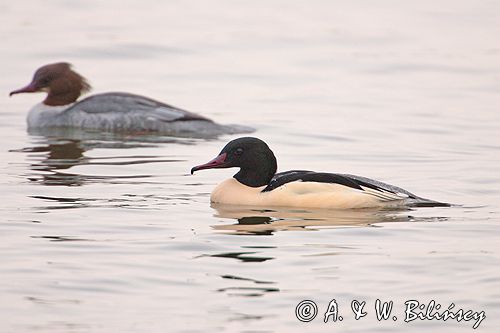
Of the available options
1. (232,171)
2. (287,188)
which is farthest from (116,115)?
(287,188)

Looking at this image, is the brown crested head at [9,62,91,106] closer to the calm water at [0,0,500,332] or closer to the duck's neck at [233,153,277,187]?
the calm water at [0,0,500,332]

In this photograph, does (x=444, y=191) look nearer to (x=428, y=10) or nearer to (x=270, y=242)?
(x=270, y=242)

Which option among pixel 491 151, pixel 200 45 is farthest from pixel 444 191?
pixel 200 45

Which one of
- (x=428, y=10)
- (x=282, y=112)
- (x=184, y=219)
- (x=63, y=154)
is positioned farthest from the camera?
(x=428, y=10)

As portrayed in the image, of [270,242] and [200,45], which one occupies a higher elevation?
[200,45]

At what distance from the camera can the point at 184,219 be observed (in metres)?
12.4

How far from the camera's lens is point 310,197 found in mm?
12992

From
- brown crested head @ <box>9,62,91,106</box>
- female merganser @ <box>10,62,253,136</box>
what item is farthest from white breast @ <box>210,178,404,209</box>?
brown crested head @ <box>9,62,91,106</box>

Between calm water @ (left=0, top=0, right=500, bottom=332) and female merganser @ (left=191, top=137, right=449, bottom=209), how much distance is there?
0.17m

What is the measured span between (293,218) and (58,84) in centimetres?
801

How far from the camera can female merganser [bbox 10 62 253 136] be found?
18.8 m

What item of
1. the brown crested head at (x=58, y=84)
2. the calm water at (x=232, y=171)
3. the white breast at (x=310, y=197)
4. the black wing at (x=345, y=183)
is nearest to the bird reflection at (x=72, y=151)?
the calm water at (x=232, y=171)

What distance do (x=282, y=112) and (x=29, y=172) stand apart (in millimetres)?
5729

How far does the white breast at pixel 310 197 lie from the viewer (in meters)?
13.0
